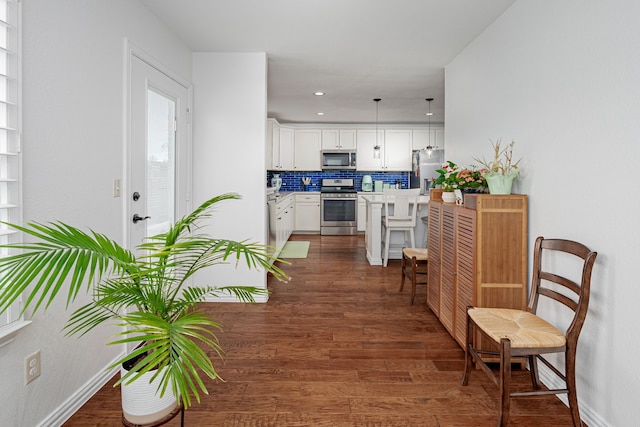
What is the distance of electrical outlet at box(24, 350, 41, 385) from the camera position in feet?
5.57

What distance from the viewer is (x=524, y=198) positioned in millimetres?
2416

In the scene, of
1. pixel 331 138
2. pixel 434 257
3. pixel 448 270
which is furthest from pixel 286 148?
pixel 448 270

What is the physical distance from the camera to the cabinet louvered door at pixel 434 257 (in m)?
3.23

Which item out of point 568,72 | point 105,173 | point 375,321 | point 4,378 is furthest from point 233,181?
point 568,72

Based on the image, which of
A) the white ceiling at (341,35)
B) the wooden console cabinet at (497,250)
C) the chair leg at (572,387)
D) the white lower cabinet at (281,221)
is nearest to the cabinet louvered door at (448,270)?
the wooden console cabinet at (497,250)

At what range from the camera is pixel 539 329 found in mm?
1895

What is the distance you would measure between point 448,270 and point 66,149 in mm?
2530

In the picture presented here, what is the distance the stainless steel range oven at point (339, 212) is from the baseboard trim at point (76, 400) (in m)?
6.03

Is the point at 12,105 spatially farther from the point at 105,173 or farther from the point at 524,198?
the point at 524,198

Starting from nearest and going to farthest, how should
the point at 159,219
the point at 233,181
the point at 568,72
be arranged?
the point at 568,72 < the point at 159,219 < the point at 233,181

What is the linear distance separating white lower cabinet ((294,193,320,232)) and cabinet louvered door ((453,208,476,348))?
→ 5.70 m

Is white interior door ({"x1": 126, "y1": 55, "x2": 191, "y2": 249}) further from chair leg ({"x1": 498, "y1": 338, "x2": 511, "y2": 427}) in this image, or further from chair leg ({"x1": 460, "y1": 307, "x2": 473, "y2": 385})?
chair leg ({"x1": 498, "y1": 338, "x2": 511, "y2": 427})

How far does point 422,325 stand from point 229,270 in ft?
6.08

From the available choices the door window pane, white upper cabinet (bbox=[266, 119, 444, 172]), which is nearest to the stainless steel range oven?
white upper cabinet (bbox=[266, 119, 444, 172])
